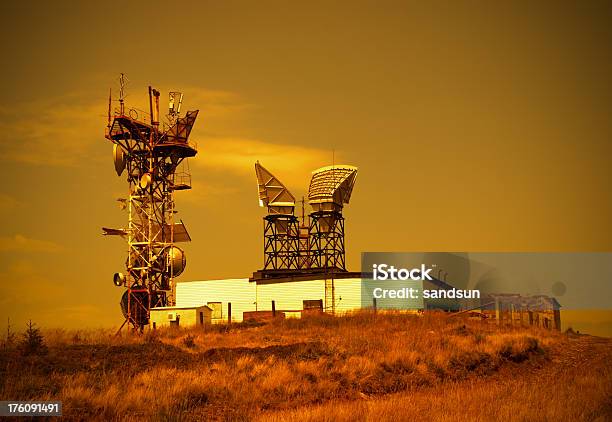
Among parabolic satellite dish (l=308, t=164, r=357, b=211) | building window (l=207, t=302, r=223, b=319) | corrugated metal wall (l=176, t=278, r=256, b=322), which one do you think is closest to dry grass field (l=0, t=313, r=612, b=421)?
building window (l=207, t=302, r=223, b=319)

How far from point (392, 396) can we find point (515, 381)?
5.71 m

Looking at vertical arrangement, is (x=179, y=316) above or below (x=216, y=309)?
below

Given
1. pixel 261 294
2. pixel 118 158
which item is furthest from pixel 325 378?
pixel 118 158

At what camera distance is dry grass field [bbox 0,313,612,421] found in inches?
703

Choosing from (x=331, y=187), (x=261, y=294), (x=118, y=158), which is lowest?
(x=261, y=294)

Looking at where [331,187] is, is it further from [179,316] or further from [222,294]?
[179,316]

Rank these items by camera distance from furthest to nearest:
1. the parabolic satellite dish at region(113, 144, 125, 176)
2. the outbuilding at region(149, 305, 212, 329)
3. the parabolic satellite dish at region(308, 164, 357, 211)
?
the parabolic satellite dish at region(308, 164, 357, 211), the parabolic satellite dish at region(113, 144, 125, 176), the outbuilding at region(149, 305, 212, 329)

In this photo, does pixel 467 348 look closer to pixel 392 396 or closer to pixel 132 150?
pixel 392 396

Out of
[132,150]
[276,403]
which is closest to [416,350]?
[276,403]

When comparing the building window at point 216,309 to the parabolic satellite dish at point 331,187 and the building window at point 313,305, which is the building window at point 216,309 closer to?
the building window at point 313,305

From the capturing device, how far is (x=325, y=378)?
75.4ft

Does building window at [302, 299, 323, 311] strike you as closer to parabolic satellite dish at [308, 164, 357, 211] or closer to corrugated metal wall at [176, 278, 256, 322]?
corrugated metal wall at [176, 278, 256, 322]

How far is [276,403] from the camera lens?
19953mm

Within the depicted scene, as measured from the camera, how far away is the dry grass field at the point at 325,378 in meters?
17.9
